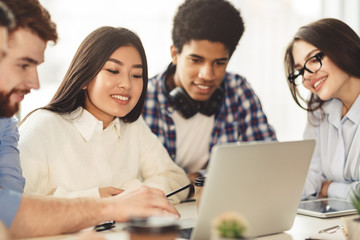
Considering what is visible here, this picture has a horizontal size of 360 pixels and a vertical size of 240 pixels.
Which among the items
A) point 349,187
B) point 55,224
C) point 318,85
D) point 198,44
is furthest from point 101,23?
point 55,224

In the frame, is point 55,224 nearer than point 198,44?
Yes

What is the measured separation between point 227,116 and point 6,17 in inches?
61.4

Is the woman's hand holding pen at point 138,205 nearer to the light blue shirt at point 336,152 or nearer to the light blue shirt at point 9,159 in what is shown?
the light blue shirt at point 9,159


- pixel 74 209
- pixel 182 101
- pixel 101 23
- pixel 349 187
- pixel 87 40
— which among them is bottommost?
pixel 349 187

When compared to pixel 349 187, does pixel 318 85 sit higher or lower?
higher

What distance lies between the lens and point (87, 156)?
1.72 m

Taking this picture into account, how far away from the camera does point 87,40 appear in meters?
1.76

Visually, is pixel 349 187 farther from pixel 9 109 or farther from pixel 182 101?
pixel 9 109

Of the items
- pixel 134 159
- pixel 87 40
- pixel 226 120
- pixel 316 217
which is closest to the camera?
pixel 316 217

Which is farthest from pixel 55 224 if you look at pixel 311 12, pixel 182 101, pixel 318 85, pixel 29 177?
pixel 311 12

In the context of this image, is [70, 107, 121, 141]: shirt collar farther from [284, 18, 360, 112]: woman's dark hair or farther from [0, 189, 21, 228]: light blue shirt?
[284, 18, 360, 112]: woman's dark hair

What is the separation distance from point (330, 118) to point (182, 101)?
0.72m

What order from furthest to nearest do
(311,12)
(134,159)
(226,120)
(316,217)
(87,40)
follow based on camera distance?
(311,12), (226,120), (134,159), (87,40), (316,217)

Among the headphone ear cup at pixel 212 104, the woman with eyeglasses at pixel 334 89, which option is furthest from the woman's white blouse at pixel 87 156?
the woman with eyeglasses at pixel 334 89
